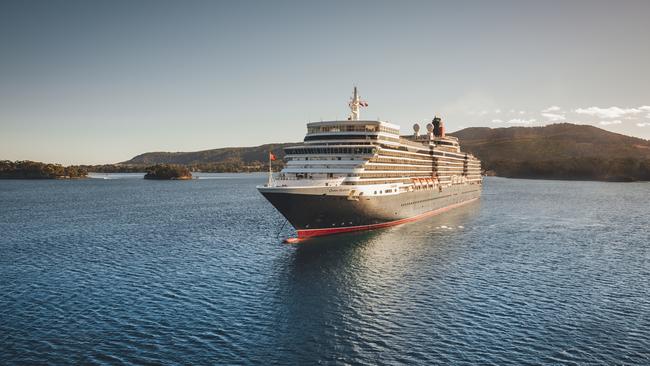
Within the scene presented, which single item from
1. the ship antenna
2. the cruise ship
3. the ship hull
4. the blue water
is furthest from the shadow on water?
the ship antenna

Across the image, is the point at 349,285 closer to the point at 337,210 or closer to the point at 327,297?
the point at 327,297

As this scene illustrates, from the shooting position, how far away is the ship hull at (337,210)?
51781 millimetres

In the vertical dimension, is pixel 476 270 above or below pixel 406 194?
below

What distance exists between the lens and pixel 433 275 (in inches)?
1578

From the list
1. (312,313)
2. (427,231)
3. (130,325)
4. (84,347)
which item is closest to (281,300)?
(312,313)

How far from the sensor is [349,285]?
3706 cm

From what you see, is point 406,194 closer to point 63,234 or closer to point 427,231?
point 427,231

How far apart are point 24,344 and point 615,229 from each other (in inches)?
3109

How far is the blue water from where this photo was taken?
24625 mm

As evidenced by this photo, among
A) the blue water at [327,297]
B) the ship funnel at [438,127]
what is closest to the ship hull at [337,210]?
the blue water at [327,297]

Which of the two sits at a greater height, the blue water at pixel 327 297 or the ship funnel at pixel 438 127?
the ship funnel at pixel 438 127

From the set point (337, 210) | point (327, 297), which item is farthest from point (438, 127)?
point (327, 297)

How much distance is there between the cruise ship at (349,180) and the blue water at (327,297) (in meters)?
3.43

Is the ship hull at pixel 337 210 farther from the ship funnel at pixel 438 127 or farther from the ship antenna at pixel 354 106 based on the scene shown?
the ship funnel at pixel 438 127
